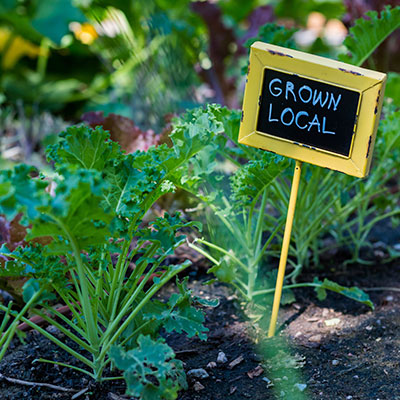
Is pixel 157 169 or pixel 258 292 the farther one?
pixel 258 292

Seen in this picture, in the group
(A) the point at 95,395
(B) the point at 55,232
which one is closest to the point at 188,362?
(A) the point at 95,395

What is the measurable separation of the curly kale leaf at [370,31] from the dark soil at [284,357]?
73cm

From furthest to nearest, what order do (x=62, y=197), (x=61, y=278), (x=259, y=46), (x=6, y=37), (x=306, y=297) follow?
(x=6, y=37)
(x=306, y=297)
(x=259, y=46)
(x=61, y=278)
(x=62, y=197)

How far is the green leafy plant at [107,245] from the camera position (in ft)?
3.22

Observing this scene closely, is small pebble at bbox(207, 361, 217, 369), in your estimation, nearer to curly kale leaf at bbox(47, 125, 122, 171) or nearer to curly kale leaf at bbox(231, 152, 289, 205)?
curly kale leaf at bbox(231, 152, 289, 205)

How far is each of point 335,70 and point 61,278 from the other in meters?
0.70

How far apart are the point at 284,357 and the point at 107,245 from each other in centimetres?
53

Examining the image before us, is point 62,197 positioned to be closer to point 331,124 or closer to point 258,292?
point 331,124

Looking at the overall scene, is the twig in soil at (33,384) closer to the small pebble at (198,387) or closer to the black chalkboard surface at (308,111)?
the small pebble at (198,387)

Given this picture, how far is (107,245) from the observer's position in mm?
1094

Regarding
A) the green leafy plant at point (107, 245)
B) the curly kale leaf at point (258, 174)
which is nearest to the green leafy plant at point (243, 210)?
the curly kale leaf at point (258, 174)

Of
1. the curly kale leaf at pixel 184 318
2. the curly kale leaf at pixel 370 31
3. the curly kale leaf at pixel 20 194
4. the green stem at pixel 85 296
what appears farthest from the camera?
the curly kale leaf at pixel 370 31

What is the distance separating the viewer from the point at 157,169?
3.71 ft

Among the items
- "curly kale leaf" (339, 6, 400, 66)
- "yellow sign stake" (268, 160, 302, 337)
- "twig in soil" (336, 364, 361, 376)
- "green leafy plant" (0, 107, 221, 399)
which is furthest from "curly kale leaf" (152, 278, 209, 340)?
"curly kale leaf" (339, 6, 400, 66)
